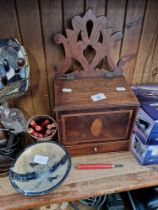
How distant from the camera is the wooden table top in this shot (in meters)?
0.67

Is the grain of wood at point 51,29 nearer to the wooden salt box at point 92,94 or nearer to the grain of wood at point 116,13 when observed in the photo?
the wooden salt box at point 92,94

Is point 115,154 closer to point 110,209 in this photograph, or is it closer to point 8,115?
point 110,209

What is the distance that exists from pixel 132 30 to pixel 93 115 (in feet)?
1.29

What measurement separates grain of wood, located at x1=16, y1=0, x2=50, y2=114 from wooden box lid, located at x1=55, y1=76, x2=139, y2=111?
0.10 meters

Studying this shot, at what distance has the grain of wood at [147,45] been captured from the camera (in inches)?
28.9

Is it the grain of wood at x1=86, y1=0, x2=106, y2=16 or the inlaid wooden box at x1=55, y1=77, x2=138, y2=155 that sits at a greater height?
A: the grain of wood at x1=86, y1=0, x2=106, y2=16

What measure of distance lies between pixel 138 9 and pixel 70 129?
1.75 ft

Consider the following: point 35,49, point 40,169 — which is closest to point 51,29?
point 35,49

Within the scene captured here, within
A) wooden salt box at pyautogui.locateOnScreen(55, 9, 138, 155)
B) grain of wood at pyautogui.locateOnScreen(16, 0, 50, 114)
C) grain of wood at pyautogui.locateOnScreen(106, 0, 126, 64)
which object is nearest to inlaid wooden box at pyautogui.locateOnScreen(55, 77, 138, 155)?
wooden salt box at pyautogui.locateOnScreen(55, 9, 138, 155)

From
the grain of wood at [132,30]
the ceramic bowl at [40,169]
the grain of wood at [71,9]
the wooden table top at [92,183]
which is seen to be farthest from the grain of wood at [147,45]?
the ceramic bowl at [40,169]

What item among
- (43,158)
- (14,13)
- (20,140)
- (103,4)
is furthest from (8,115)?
(103,4)

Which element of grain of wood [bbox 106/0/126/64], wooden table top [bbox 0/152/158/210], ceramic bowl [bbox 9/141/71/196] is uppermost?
grain of wood [bbox 106/0/126/64]

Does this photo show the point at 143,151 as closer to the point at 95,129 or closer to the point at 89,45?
the point at 95,129

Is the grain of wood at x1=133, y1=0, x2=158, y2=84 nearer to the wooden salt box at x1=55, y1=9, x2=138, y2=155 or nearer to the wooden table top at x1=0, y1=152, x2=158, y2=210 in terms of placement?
the wooden salt box at x1=55, y1=9, x2=138, y2=155
